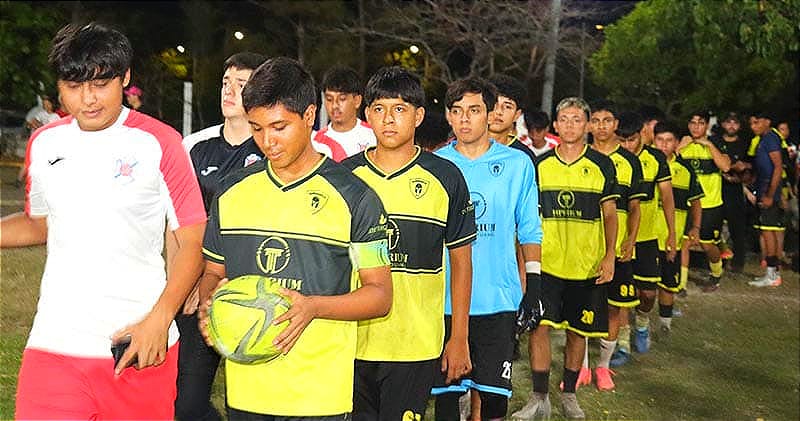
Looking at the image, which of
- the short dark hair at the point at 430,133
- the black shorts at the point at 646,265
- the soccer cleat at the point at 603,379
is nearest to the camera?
the short dark hair at the point at 430,133

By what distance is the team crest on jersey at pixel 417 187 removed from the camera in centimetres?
489

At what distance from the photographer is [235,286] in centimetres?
347

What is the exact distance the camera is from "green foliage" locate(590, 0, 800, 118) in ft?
47.0

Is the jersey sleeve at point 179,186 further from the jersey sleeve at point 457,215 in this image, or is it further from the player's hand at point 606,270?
the player's hand at point 606,270

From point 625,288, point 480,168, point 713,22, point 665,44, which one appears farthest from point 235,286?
point 665,44

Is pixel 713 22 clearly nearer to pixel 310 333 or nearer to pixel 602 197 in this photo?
pixel 602 197

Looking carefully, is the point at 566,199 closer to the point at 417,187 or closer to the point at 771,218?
the point at 417,187

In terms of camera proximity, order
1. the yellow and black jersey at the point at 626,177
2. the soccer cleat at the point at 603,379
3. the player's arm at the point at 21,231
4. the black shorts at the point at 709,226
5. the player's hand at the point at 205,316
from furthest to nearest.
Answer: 1. the black shorts at the point at 709,226
2. the yellow and black jersey at the point at 626,177
3. the soccer cleat at the point at 603,379
4. the player's arm at the point at 21,231
5. the player's hand at the point at 205,316

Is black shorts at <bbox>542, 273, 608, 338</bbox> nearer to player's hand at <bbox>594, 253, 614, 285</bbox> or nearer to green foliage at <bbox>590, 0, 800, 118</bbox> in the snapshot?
player's hand at <bbox>594, 253, 614, 285</bbox>

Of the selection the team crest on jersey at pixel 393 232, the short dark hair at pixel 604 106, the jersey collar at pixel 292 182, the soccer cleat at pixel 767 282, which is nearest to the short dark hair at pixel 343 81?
the team crest on jersey at pixel 393 232

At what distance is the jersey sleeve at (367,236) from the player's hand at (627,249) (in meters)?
5.49

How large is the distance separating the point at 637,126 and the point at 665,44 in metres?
21.3

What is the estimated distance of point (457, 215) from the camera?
16.4 feet

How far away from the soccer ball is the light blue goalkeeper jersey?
8.22 feet
